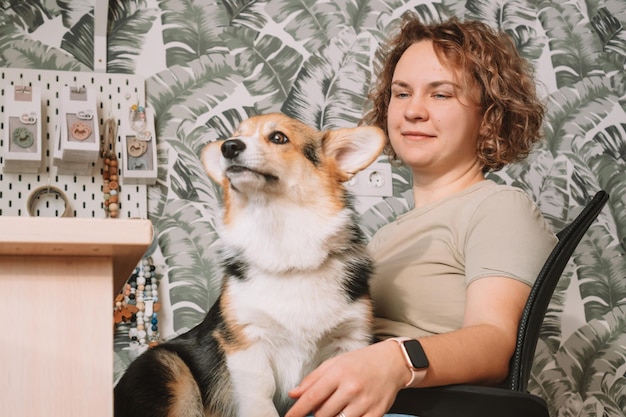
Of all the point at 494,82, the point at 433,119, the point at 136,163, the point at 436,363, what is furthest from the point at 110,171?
the point at 436,363

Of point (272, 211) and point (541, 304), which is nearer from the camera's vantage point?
point (541, 304)

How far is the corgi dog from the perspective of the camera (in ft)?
3.76

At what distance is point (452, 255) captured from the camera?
4.54 ft

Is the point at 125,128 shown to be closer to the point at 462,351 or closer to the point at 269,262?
the point at 269,262

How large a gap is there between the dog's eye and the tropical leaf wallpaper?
3.41 ft

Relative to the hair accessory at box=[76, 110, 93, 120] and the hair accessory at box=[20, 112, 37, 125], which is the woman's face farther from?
the hair accessory at box=[20, 112, 37, 125]

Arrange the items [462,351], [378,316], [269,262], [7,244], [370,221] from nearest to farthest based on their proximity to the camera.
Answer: [7,244]
[462,351]
[269,262]
[378,316]
[370,221]

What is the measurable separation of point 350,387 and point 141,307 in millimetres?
1349

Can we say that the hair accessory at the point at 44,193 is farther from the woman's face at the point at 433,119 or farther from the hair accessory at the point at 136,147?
the woman's face at the point at 433,119

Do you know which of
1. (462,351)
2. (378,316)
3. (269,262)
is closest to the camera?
(462,351)

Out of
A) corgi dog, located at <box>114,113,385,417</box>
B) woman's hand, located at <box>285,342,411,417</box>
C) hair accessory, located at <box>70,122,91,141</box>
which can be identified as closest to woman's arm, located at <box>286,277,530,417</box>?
woman's hand, located at <box>285,342,411,417</box>

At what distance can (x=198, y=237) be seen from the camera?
2.28m

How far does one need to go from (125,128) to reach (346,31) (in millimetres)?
835

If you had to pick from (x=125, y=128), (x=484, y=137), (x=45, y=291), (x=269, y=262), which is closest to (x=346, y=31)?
(x=125, y=128)
